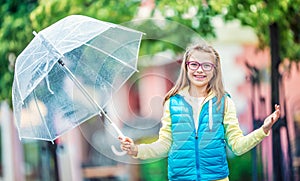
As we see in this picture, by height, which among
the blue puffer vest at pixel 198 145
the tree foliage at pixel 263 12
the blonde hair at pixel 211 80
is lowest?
the blue puffer vest at pixel 198 145

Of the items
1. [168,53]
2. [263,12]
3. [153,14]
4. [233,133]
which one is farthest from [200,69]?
[168,53]

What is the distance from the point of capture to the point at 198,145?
13.5ft

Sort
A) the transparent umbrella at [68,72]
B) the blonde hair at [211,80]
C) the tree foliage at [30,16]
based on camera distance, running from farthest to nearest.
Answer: the tree foliage at [30,16] < the transparent umbrella at [68,72] < the blonde hair at [211,80]

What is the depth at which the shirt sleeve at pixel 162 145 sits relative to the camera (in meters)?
4.20

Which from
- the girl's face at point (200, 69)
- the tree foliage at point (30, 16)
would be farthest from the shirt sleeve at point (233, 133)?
the tree foliage at point (30, 16)

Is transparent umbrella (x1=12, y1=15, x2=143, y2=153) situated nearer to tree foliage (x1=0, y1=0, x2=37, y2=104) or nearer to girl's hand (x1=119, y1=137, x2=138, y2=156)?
girl's hand (x1=119, y1=137, x2=138, y2=156)

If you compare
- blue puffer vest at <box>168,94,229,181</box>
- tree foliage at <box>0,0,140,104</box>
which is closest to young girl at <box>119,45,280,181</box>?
blue puffer vest at <box>168,94,229,181</box>

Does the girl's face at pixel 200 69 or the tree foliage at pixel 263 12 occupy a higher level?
the tree foliage at pixel 263 12

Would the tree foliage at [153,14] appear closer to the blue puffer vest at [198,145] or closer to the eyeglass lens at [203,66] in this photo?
the eyeglass lens at [203,66]

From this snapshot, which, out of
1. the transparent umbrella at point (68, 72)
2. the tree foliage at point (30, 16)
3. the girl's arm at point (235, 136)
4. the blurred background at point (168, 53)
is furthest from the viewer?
the tree foliage at point (30, 16)

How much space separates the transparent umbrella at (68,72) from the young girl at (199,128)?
1.49 ft

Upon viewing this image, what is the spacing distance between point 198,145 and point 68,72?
0.95 meters

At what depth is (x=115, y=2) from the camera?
21.7ft

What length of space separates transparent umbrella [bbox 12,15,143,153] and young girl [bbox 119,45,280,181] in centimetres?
45
